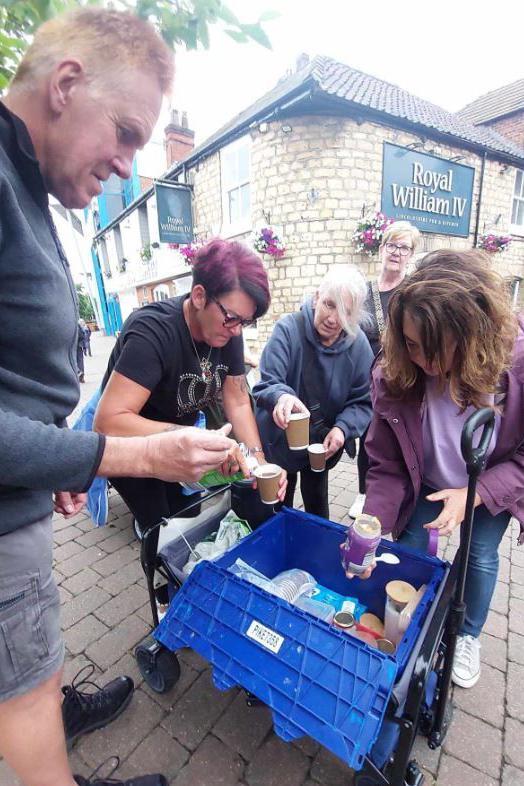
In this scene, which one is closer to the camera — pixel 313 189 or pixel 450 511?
pixel 450 511

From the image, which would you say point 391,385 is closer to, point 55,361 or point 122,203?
point 55,361

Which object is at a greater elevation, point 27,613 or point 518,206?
point 518,206

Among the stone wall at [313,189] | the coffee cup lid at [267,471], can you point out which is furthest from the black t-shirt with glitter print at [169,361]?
the stone wall at [313,189]

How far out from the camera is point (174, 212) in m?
10.2

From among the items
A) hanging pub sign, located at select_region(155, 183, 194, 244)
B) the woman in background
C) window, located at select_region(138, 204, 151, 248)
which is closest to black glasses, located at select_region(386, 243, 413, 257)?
the woman in background

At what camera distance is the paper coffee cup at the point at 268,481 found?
163 centimetres

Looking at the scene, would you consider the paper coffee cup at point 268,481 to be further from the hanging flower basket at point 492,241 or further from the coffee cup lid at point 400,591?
the hanging flower basket at point 492,241

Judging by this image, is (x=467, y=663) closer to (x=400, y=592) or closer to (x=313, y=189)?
(x=400, y=592)

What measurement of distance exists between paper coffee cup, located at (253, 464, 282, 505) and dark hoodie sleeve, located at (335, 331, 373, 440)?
791 millimetres

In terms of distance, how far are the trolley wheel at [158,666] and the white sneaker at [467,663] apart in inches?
50.2

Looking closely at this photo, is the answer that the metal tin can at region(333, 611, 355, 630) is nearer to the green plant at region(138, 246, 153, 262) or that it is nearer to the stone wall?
the stone wall

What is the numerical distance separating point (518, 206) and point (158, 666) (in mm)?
13642

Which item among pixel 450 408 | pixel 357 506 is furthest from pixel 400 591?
pixel 357 506

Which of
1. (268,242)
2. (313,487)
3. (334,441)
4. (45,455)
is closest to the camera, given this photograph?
(45,455)
